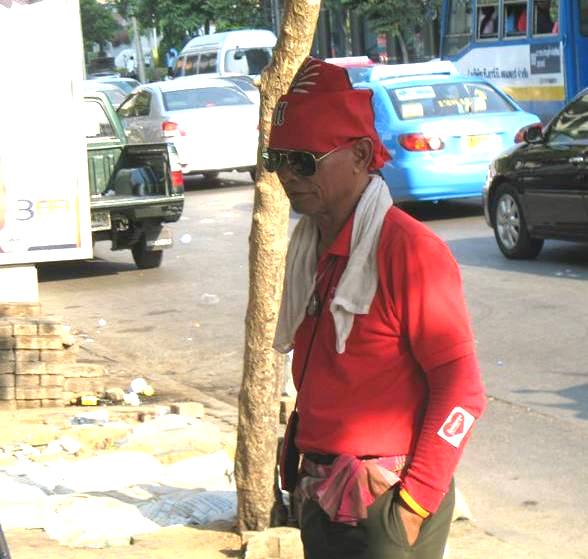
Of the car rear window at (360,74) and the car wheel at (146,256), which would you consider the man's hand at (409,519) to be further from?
the car rear window at (360,74)

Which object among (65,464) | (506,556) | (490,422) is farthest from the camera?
(490,422)

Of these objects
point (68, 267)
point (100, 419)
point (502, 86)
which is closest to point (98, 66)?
point (502, 86)

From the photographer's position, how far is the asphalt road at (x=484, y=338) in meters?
6.50

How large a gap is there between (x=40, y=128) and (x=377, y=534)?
7291mm

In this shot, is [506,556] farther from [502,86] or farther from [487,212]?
[502,86]

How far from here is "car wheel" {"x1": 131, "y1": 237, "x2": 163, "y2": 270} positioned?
14945mm

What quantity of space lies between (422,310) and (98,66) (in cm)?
8254

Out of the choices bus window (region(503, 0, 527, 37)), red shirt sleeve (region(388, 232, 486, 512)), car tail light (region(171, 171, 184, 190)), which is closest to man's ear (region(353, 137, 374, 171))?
red shirt sleeve (region(388, 232, 486, 512))

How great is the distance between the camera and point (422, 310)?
121 inches

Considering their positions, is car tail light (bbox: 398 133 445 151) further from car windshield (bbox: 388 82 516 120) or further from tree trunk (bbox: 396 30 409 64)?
tree trunk (bbox: 396 30 409 64)

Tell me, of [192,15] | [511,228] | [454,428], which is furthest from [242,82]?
[192,15]

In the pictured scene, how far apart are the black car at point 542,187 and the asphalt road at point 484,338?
0.97 ft

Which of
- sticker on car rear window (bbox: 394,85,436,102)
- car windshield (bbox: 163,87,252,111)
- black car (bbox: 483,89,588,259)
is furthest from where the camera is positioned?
car windshield (bbox: 163,87,252,111)

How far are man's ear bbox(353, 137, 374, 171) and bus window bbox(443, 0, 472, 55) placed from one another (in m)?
23.0
